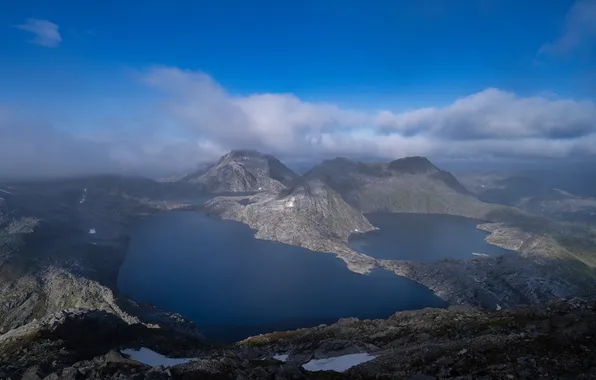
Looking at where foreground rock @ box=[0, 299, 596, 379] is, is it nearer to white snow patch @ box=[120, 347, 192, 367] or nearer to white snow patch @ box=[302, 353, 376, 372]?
white snow patch @ box=[302, 353, 376, 372]

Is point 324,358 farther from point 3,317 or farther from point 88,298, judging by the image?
point 3,317

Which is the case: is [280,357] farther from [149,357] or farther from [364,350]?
[149,357]

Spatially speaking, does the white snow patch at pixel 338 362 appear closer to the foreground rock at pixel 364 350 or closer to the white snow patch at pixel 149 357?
the foreground rock at pixel 364 350

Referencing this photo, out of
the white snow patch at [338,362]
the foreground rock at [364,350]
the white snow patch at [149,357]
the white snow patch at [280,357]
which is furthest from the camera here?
the white snow patch at [149,357]

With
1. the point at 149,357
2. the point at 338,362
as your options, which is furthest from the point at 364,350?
the point at 149,357

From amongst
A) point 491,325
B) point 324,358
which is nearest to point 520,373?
point 491,325

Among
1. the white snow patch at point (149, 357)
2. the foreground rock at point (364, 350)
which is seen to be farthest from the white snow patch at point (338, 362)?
the white snow patch at point (149, 357)

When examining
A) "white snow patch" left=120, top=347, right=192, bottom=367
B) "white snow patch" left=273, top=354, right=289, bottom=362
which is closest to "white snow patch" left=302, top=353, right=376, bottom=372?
"white snow patch" left=273, top=354, right=289, bottom=362
